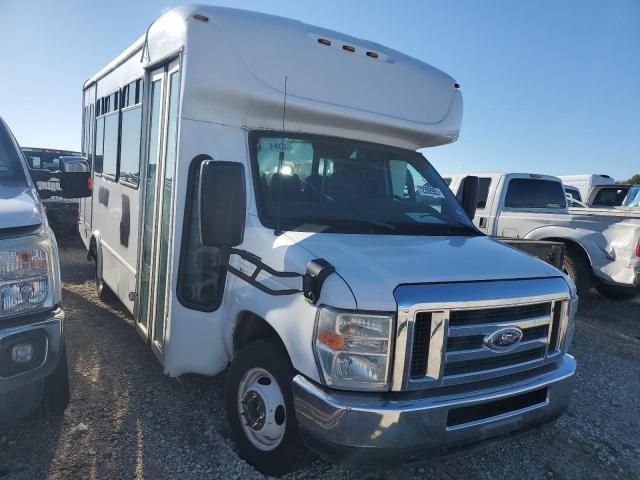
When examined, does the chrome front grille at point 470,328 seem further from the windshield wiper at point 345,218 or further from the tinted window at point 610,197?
the tinted window at point 610,197

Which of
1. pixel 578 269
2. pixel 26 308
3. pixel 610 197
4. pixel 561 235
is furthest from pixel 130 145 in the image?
pixel 610 197

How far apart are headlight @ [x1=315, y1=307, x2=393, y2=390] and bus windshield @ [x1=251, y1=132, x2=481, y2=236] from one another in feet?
2.58

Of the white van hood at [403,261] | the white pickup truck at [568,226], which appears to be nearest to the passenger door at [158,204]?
the white van hood at [403,261]

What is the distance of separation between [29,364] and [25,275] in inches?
18.4

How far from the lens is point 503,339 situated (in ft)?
8.84

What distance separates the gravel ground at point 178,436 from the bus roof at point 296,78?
2131 millimetres

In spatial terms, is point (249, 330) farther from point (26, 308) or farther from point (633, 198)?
point (633, 198)

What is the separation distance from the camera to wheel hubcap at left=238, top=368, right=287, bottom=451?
2850 millimetres

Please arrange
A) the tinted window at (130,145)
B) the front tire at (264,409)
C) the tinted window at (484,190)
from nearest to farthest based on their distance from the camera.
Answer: the front tire at (264,409) → the tinted window at (130,145) → the tinted window at (484,190)

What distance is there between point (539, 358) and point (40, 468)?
2966 mm

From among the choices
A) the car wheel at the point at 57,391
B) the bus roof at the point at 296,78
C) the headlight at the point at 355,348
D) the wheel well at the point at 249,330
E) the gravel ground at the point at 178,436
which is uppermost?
the bus roof at the point at 296,78

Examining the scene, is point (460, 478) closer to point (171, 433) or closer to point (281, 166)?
point (171, 433)

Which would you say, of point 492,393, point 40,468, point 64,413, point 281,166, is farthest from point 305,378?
Answer: point 64,413

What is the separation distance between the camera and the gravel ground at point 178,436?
3008 millimetres
